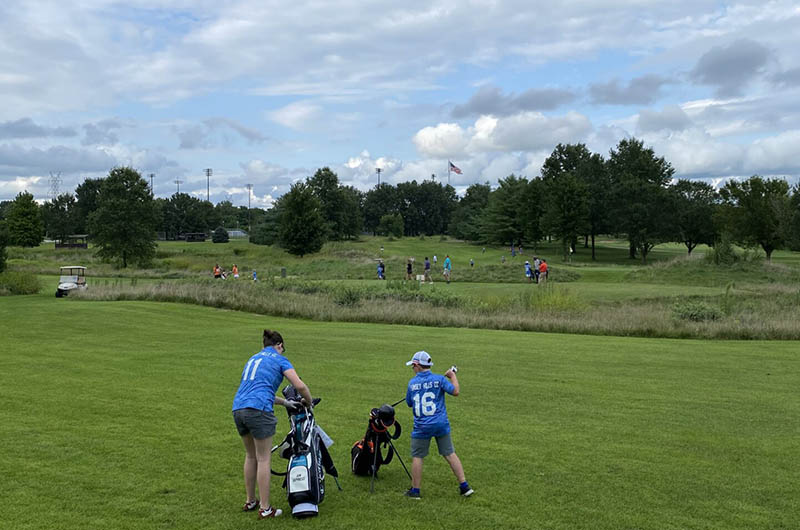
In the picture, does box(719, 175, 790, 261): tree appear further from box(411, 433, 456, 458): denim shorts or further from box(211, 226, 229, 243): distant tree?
box(211, 226, 229, 243): distant tree

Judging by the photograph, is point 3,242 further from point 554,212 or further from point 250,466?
point 554,212

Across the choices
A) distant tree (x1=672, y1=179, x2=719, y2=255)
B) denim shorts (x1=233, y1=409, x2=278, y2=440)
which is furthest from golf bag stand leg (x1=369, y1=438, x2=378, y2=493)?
distant tree (x1=672, y1=179, x2=719, y2=255)

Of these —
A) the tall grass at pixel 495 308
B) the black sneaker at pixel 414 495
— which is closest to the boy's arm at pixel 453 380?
the black sneaker at pixel 414 495

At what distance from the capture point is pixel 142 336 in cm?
2198

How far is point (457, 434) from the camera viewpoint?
35.1 feet

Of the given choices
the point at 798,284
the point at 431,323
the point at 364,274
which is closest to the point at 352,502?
the point at 431,323

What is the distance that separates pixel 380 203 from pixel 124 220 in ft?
326

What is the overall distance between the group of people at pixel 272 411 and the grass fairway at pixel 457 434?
26 centimetres

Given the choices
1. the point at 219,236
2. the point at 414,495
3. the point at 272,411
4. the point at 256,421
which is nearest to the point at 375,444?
the point at 414,495

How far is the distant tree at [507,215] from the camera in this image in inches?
3770

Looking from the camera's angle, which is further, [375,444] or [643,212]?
[643,212]

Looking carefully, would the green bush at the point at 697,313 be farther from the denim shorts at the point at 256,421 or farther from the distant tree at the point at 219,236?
the distant tree at the point at 219,236

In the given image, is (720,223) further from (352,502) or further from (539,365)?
(352,502)

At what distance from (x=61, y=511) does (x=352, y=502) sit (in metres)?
3.27
